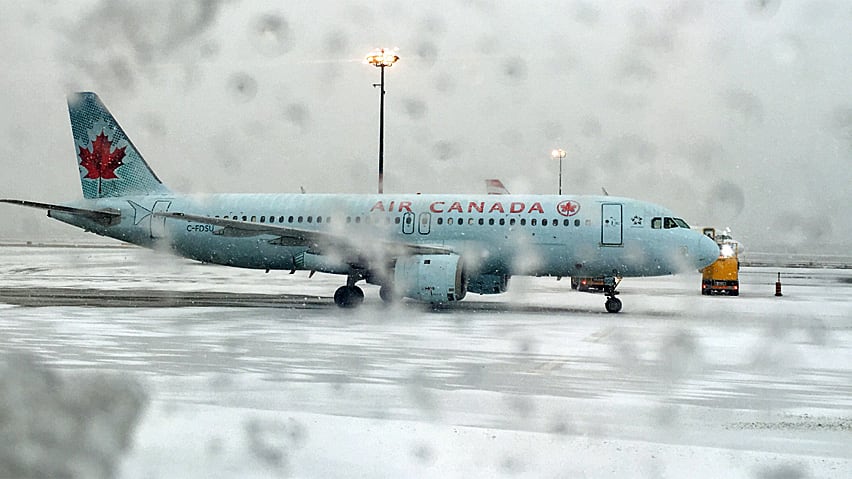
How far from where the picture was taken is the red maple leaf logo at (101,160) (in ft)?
97.8

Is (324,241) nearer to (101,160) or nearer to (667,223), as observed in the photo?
(667,223)

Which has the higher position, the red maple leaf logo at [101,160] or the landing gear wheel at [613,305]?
the red maple leaf logo at [101,160]

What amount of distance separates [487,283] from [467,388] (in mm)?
14870

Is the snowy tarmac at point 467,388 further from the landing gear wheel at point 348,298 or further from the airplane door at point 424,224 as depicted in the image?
the airplane door at point 424,224

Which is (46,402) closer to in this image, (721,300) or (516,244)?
(516,244)

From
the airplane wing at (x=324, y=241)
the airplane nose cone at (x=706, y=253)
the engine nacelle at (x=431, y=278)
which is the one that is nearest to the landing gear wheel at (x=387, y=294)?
the airplane wing at (x=324, y=241)

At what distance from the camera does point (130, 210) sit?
28938 millimetres

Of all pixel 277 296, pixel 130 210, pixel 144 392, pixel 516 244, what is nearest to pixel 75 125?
pixel 130 210

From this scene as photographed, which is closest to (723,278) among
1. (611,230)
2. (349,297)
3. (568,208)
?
(611,230)

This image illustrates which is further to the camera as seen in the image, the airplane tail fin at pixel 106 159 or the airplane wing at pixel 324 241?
the airplane tail fin at pixel 106 159

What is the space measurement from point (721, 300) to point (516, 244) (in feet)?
31.9

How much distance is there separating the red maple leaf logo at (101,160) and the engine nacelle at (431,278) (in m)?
13.1

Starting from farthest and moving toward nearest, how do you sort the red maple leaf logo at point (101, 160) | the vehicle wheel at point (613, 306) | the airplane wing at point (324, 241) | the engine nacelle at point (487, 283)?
the red maple leaf logo at point (101, 160) → the engine nacelle at point (487, 283) → the vehicle wheel at point (613, 306) → the airplane wing at point (324, 241)

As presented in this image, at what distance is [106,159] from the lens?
29.8m
